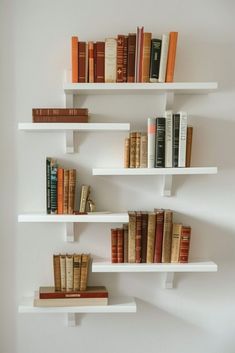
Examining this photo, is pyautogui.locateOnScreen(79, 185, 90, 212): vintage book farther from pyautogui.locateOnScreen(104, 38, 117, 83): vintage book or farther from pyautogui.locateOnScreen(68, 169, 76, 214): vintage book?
pyautogui.locateOnScreen(104, 38, 117, 83): vintage book

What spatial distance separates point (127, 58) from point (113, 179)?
1.83ft

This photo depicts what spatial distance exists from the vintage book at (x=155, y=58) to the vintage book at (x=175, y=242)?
2.20 ft

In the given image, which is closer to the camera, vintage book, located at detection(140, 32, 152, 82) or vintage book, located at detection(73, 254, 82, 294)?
vintage book, located at detection(140, 32, 152, 82)

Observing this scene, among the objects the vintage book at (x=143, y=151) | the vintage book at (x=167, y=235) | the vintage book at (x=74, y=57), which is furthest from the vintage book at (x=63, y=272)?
the vintage book at (x=74, y=57)

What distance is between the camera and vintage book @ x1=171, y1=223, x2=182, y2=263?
6.28 ft

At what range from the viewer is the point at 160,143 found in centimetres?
185

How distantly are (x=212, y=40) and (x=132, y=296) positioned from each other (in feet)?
4.20

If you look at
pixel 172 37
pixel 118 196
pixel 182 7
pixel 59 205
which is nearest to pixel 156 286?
pixel 118 196

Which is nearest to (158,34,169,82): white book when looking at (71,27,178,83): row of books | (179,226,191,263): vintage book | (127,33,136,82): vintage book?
(71,27,178,83): row of books

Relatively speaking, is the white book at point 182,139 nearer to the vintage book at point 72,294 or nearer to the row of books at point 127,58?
the row of books at point 127,58

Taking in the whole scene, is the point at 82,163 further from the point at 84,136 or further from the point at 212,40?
the point at 212,40

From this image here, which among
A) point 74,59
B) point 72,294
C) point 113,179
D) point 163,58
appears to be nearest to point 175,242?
point 113,179

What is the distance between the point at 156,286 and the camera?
204 cm

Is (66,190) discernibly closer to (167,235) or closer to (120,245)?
(120,245)
